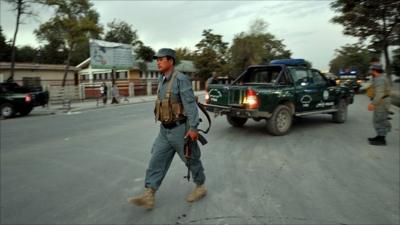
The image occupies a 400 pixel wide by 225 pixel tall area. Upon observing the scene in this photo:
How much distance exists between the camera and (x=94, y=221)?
4004 millimetres

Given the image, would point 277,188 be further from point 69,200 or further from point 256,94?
point 256,94

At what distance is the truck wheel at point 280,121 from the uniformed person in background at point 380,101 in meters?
2.06

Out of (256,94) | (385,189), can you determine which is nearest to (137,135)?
(256,94)

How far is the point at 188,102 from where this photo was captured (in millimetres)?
4133

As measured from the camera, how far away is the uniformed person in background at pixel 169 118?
13.6 ft

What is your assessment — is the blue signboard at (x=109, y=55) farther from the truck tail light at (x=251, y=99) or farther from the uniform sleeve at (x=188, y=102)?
the uniform sleeve at (x=188, y=102)

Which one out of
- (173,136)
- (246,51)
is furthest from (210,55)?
(173,136)

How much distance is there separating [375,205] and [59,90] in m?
28.1

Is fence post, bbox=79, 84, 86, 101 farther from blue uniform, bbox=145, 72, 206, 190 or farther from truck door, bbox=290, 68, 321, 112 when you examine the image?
blue uniform, bbox=145, 72, 206, 190

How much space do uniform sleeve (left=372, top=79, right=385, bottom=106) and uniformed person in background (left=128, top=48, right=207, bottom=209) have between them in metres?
4.73

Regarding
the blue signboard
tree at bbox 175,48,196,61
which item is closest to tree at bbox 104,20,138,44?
tree at bbox 175,48,196,61

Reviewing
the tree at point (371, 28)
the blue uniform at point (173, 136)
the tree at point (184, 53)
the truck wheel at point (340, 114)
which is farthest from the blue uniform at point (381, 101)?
the tree at point (184, 53)

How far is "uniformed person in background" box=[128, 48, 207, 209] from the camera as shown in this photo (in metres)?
4.15

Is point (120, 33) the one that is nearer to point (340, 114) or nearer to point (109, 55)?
point (109, 55)
